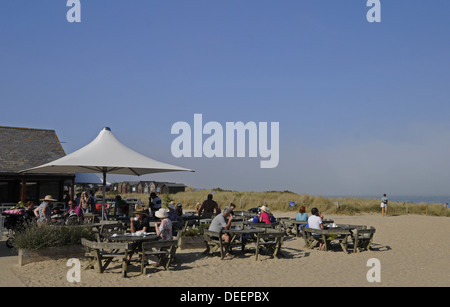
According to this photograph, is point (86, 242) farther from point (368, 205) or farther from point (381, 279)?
point (368, 205)

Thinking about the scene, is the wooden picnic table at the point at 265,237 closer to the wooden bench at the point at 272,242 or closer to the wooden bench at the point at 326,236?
the wooden bench at the point at 272,242

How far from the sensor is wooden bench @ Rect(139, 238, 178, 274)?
763 cm

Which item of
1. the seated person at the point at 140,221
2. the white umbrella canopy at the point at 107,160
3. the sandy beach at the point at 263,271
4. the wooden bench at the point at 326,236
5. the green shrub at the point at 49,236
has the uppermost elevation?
the white umbrella canopy at the point at 107,160

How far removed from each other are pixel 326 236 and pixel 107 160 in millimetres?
5913

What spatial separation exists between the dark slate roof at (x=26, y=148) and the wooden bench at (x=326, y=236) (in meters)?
11.5

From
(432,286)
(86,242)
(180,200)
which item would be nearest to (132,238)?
(86,242)

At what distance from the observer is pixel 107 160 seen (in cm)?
993

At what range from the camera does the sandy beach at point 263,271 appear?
7031 mm

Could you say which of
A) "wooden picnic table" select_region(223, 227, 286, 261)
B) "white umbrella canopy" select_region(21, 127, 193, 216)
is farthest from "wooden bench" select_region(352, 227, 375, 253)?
"white umbrella canopy" select_region(21, 127, 193, 216)

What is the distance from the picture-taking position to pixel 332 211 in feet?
94.8

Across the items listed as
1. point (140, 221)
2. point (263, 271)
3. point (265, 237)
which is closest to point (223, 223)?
point (265, 237)

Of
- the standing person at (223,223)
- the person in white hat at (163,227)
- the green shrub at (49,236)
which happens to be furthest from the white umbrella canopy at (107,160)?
the standing person at (223,223)

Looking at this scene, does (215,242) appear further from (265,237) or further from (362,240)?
(362,240)
